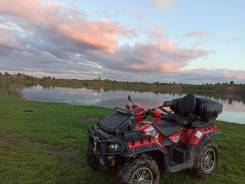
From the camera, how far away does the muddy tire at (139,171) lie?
4.78 metres

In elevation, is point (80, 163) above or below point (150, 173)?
below

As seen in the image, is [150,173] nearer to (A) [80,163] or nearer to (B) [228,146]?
(A) [80,163]

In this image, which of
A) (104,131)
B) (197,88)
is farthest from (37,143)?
(197,88)

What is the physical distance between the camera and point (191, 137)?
19.7ft

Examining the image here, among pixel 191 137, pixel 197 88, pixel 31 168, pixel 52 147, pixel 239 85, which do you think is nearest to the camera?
pixel 191 137

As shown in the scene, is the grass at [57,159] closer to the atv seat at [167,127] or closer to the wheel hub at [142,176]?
the wheel hub at [142,176]

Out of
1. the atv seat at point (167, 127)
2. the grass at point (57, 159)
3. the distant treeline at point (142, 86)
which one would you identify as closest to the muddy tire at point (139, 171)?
the atv seat at point (167, 127)

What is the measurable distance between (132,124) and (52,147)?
4.39 metres

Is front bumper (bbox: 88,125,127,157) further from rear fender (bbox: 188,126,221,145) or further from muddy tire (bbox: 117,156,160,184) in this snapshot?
rear fender (bbox: 188,126,221,145)

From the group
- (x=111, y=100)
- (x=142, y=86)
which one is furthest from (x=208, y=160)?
(x=142, y=86)

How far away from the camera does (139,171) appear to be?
4.97 meters

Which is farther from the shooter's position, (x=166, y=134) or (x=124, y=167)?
(x=166, y=134)

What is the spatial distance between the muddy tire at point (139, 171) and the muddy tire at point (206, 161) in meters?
1.40

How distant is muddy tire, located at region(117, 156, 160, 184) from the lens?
478 centimetres
